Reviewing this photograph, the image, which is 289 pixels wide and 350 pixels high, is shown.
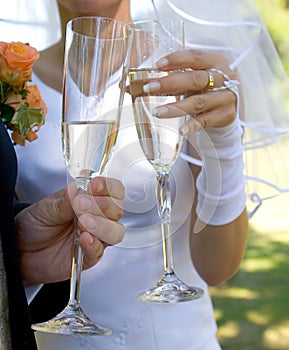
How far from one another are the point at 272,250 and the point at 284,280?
0.31 metres

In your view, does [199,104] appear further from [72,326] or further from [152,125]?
[72,326]

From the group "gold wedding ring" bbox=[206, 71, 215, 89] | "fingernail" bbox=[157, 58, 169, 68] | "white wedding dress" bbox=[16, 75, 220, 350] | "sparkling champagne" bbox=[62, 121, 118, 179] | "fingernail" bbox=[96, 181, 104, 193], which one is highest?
"fingernail" bbox=[157, 58, 169, 68]


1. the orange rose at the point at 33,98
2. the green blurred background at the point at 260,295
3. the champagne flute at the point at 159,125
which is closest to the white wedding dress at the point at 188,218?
the orange rose at the point at 33,98

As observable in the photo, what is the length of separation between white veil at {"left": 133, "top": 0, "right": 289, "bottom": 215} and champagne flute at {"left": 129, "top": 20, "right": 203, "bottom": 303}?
465mm

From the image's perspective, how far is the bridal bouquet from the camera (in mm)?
979

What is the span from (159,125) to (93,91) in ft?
0.26

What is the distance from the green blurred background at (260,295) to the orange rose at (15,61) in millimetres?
2995

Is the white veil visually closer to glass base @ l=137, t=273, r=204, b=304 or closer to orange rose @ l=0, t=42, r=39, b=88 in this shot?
orange rose @ l=0, t=42, r=39, b=88

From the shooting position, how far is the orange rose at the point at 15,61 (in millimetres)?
975

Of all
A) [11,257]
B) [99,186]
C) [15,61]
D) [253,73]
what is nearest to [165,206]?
[99,186]

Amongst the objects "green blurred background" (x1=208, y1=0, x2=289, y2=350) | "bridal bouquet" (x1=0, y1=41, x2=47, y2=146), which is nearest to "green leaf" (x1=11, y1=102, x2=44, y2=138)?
"bridal bouquet" (x1=0, y1=41, x2=47, y2=146)

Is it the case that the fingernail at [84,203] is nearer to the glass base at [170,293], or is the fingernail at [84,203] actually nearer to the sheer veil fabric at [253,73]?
the glass base at [170,293]

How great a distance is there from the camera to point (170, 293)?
2.80 feet

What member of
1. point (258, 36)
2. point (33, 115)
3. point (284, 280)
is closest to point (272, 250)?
point (284, 280)
